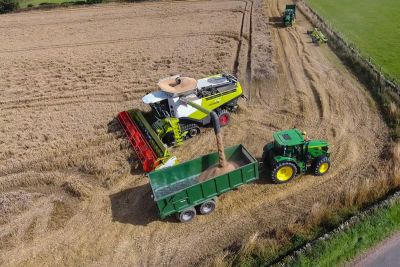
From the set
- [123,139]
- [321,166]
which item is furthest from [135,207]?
[321,166]

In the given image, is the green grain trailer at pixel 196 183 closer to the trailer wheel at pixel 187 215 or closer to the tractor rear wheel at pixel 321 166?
the trailer wheel at pixel 187 215

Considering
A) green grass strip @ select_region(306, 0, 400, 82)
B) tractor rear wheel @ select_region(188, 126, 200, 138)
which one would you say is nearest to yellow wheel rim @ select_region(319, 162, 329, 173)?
tractor rear wheel @ select_region(188, 126, 200, 138)

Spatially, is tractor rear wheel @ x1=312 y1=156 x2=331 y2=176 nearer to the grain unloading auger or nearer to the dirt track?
the dirt track

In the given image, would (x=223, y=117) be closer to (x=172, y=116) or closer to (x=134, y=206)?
(x=172, y=116)

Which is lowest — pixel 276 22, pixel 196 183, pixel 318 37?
pixel 196 183

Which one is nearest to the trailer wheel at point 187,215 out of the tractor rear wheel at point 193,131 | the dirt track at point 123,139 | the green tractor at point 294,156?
the dirt track at point 123,139

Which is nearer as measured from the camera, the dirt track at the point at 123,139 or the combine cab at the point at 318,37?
the dirt track at the point at 123,139

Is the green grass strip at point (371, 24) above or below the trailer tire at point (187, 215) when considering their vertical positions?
above

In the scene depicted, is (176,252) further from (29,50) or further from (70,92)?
(29,50)
